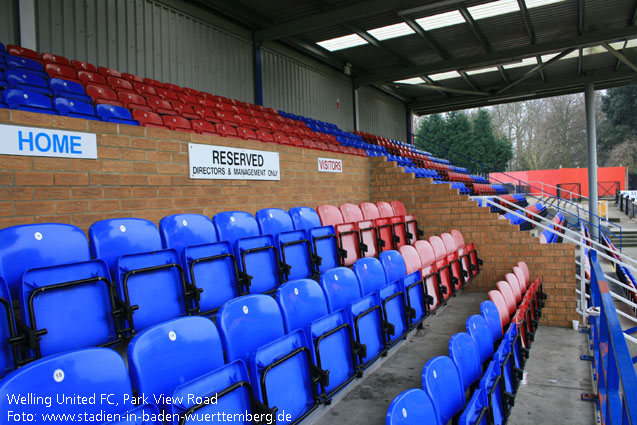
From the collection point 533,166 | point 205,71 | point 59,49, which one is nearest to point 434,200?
point 205,71

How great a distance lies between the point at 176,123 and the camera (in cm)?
376

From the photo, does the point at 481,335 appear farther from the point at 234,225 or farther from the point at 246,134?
the point at 246,134

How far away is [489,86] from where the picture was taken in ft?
41.1

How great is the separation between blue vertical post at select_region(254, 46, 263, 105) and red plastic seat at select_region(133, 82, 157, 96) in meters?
2.88

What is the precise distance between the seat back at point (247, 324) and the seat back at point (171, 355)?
101 millimetres

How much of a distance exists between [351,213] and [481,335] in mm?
2676

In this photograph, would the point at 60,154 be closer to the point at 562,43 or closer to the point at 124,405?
the point at 124,405

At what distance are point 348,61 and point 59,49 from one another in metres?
6.64

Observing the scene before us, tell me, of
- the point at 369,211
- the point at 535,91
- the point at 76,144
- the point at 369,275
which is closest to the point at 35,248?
the point at 76,144

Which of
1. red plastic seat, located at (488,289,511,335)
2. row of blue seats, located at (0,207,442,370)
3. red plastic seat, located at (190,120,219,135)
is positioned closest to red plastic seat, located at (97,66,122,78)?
red plastic seat, located at (190,120,219,135)

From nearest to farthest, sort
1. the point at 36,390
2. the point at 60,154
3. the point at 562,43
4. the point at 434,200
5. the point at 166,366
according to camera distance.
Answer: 1. the point at 36,390
2. the point at 166,366
3. the point at 60,154
4. the point at 434,200
5. the point at 562,43

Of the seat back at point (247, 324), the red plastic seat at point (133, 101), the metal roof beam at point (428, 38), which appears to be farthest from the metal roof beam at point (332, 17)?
the seat back at point (247, 324)

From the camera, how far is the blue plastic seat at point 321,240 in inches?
146

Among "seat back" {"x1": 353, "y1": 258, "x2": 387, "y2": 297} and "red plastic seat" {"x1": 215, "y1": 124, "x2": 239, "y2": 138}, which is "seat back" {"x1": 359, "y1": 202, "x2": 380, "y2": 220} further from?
"seat back" {"x1": 353, "y1": 258, "x2": 387, "y2": 297}
